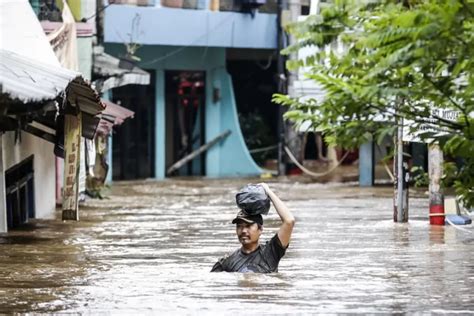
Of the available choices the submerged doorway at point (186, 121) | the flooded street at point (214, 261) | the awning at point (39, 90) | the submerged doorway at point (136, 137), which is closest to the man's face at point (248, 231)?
the flooded street at point (214, 261)

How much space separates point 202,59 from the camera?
135ft

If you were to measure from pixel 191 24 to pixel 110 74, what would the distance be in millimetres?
7961

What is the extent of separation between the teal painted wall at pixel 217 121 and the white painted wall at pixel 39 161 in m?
11.7

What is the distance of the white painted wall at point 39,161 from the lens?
22203mm

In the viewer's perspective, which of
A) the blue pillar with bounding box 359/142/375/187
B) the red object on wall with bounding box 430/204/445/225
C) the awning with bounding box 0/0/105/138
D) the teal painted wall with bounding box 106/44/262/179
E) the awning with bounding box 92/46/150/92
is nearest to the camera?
the awning with bounding box 0/0/105/138

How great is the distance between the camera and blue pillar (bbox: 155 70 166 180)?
131 ft

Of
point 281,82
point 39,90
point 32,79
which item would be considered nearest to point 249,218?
point 39,90

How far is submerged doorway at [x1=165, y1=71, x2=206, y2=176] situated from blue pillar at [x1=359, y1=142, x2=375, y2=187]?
700 centimetres

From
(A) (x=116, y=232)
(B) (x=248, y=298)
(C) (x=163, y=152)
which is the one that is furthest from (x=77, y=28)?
(B) (x=248, y=298)

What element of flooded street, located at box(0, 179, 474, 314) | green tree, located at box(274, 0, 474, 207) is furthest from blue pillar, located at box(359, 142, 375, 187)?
green tree, located at box(274, 0, 474, 207)

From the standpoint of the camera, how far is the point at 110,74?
31344 millimetres

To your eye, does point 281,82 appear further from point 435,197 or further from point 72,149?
point 72,149

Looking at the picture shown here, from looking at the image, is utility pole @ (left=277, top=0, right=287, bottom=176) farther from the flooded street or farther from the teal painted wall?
the flooded street

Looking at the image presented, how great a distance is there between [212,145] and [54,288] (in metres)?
26.9
